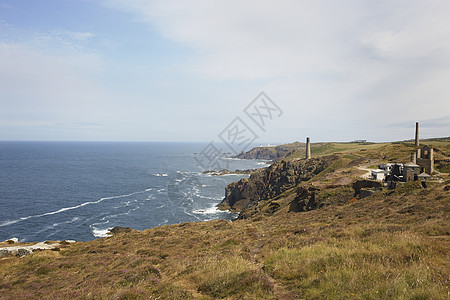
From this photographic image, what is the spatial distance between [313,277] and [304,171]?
6970cm

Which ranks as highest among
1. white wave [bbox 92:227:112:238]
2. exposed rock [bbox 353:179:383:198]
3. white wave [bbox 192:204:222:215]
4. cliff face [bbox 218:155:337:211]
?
exposed rock [bbox 353:179:383:198]

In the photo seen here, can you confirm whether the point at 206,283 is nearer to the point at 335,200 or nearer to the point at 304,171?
the point at 335,200

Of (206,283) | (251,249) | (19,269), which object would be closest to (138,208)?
(19,269)

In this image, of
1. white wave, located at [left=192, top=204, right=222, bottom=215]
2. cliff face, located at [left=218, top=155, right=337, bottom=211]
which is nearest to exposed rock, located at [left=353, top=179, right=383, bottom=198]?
cliff face, located at [left=218, top=155, right=337, bottom=211]

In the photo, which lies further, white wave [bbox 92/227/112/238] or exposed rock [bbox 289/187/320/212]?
white wave [bbox 92/227/112/238]

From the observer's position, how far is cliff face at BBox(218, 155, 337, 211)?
70.3m

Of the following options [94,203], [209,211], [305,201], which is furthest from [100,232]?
[305,201]

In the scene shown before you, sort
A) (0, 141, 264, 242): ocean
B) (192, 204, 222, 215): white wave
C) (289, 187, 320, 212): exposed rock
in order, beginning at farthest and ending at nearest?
(192, 204, 222, 215): white wave < (0, 141, 264, 242): ocean < (289, 187, 320, 212): exposed rock

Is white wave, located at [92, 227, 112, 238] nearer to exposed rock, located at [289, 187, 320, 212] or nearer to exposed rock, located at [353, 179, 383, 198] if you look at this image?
exposed rock, located at [289, 187, 320, 212]

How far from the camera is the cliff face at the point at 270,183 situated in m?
70.3

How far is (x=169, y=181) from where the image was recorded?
332 feet

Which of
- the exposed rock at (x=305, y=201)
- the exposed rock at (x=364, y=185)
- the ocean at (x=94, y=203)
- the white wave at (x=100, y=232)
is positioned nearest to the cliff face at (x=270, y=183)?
the ocean at (x=94, y=203)

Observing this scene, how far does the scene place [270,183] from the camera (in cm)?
7619

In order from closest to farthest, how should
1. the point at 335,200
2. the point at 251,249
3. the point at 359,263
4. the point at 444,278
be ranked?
the point at 444,278
the point at 359,263
the point at 251,249
the point at 335,200
